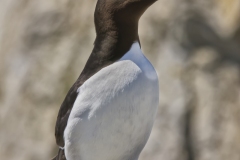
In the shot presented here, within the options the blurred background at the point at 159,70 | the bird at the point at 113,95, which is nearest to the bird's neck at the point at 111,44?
the bird at the point at 113,95

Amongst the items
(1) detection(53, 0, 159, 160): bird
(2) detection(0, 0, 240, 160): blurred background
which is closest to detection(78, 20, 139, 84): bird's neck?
(1) detection(53, 0, 159, 160): bird

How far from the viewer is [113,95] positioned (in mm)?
1777

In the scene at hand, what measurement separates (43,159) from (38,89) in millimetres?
458

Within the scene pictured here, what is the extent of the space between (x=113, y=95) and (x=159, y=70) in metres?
1.92

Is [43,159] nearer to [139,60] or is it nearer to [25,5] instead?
[25,5]

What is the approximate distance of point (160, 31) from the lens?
3.80 meters

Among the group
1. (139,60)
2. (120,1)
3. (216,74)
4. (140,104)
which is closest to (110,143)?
(140,104)

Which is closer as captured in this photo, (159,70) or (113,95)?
(113,95)

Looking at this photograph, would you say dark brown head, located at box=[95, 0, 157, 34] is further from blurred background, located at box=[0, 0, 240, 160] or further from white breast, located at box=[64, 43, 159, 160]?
blurred background, located at box=[0, 0, 240, 160]

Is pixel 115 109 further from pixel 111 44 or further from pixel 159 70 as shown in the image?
pixel 159 70

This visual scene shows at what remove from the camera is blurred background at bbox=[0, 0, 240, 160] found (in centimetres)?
356

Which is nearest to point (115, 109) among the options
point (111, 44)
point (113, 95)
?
point (113, 95)

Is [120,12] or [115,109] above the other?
[120,12]

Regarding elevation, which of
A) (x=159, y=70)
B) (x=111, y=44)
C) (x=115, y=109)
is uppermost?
(x=111, y=44)
